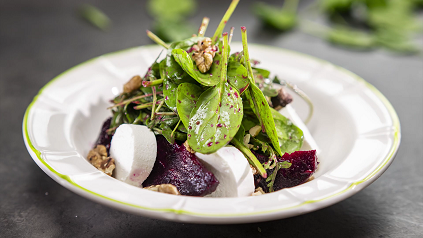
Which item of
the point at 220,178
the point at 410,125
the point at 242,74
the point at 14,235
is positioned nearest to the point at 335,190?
the point at 220,178

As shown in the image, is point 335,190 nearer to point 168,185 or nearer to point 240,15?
point 168,185

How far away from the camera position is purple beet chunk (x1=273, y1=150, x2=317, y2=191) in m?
1.70

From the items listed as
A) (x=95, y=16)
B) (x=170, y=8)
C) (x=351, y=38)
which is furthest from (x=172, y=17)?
(x=351, y=38)

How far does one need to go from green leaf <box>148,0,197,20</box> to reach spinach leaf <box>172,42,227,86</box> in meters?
2.32

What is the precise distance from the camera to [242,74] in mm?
1714

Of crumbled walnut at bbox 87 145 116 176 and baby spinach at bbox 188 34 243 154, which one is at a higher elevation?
baby spinach at bbox 188 34 243 154

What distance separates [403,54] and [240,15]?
1.68 metres

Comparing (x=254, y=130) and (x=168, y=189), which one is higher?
(x=254, y=130)

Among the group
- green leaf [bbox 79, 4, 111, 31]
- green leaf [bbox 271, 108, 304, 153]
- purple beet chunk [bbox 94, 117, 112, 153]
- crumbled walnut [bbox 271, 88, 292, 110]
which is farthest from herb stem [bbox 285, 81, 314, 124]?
green leaf [bbox 79, 4, 111, 31]

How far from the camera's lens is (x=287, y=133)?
1934mm

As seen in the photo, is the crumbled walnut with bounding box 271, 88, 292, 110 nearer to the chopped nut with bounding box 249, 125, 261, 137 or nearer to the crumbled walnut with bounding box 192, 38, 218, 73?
the chopped nut with bounding box 249, 125, 261, 137

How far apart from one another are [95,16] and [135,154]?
2.95m

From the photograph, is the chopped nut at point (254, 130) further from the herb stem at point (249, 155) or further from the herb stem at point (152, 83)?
the herb stem at point (152, 83)

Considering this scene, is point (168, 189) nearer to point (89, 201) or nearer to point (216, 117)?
point (216, 117)
